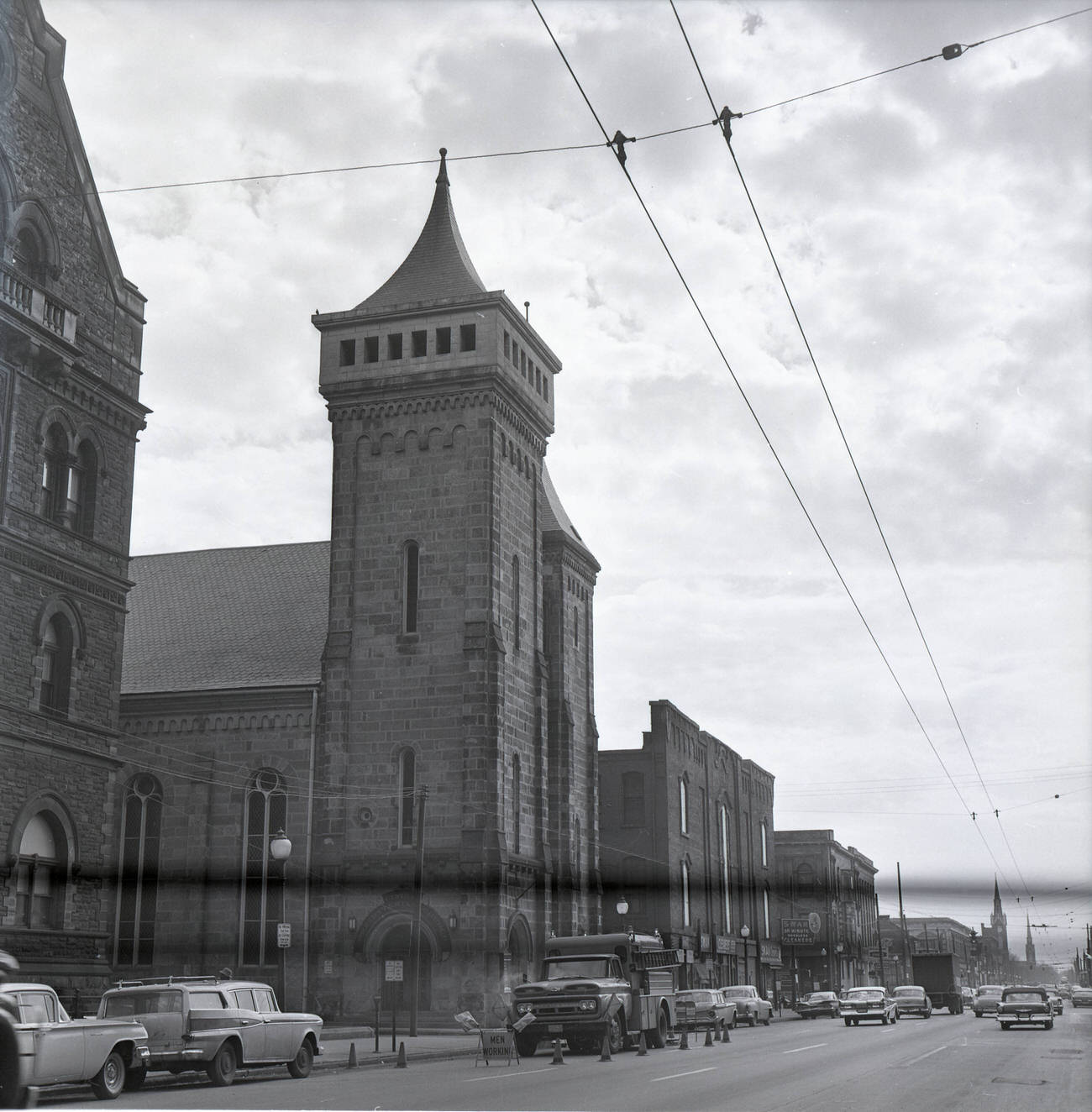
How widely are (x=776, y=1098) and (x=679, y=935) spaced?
46.9 m

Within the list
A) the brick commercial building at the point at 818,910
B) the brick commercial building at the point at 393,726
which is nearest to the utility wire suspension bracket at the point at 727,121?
the brick commercial building at the point at 393,726

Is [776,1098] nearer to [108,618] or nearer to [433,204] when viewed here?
[108,618]

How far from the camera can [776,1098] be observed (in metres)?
18.0

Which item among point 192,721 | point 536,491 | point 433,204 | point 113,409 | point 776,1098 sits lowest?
point 776,1098

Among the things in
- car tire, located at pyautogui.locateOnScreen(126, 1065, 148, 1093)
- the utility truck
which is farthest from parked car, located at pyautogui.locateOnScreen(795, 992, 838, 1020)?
car tire, located at pyautogui.locateOnScreen(126, 1065, 148, 1093)

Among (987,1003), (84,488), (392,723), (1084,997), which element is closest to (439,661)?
(392,723)

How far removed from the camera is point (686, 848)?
224ft

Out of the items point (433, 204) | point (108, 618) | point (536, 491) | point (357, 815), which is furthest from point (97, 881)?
point (433, 204)

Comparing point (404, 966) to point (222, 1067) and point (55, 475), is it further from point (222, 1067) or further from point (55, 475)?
point (222, 1067)

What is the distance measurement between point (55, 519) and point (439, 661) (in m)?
15.7

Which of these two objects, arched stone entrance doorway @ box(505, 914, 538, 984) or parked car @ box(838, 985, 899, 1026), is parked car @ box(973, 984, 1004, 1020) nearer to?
parked car @ box(838, 985, 899, 1026)

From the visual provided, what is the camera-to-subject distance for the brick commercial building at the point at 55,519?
29.6 m

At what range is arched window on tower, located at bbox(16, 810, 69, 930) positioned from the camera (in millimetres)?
29625

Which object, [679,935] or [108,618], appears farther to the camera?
[679,935]
